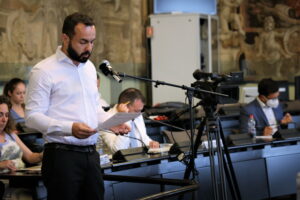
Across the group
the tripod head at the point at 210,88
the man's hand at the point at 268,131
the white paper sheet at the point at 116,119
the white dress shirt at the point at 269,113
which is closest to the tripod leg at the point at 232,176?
the tripod head at the point at 210,88

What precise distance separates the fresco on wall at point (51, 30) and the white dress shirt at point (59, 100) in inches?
218

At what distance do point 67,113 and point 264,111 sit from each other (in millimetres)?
4758

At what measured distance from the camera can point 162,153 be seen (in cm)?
557

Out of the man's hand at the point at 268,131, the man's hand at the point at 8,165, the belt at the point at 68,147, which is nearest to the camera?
the belt at the point at 68,147

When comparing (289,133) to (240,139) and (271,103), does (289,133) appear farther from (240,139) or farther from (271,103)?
(271,103)

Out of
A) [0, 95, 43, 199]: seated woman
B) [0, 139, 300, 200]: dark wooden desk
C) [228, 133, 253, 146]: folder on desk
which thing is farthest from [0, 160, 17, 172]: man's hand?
[228, 133, 253, 146]: folder on desk

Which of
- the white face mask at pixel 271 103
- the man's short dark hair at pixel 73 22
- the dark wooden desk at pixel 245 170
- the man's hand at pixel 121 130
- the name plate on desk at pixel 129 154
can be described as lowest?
A: the dark wooden desk at pixel 245 170

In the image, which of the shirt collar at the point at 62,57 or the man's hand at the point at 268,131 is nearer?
the shirt collar at the point at 62,57

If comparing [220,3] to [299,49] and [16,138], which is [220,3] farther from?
[16,138]

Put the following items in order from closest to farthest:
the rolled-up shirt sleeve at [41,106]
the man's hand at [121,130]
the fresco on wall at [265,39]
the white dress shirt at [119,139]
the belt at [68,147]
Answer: the rolled-up shirt sleeve at [41,106] → the belt at [68,147] → the man's hand at [121,130] → the white dress shirt at [119,139] → the fresco on wall at [265,39]

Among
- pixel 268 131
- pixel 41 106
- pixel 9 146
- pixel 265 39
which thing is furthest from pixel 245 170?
pixel 265 39

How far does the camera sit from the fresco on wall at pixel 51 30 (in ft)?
29.9

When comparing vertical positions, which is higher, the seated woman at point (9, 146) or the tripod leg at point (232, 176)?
the seated woman at point (9, 146)

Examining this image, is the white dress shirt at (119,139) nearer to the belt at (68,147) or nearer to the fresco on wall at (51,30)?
the belt at (68,147)
